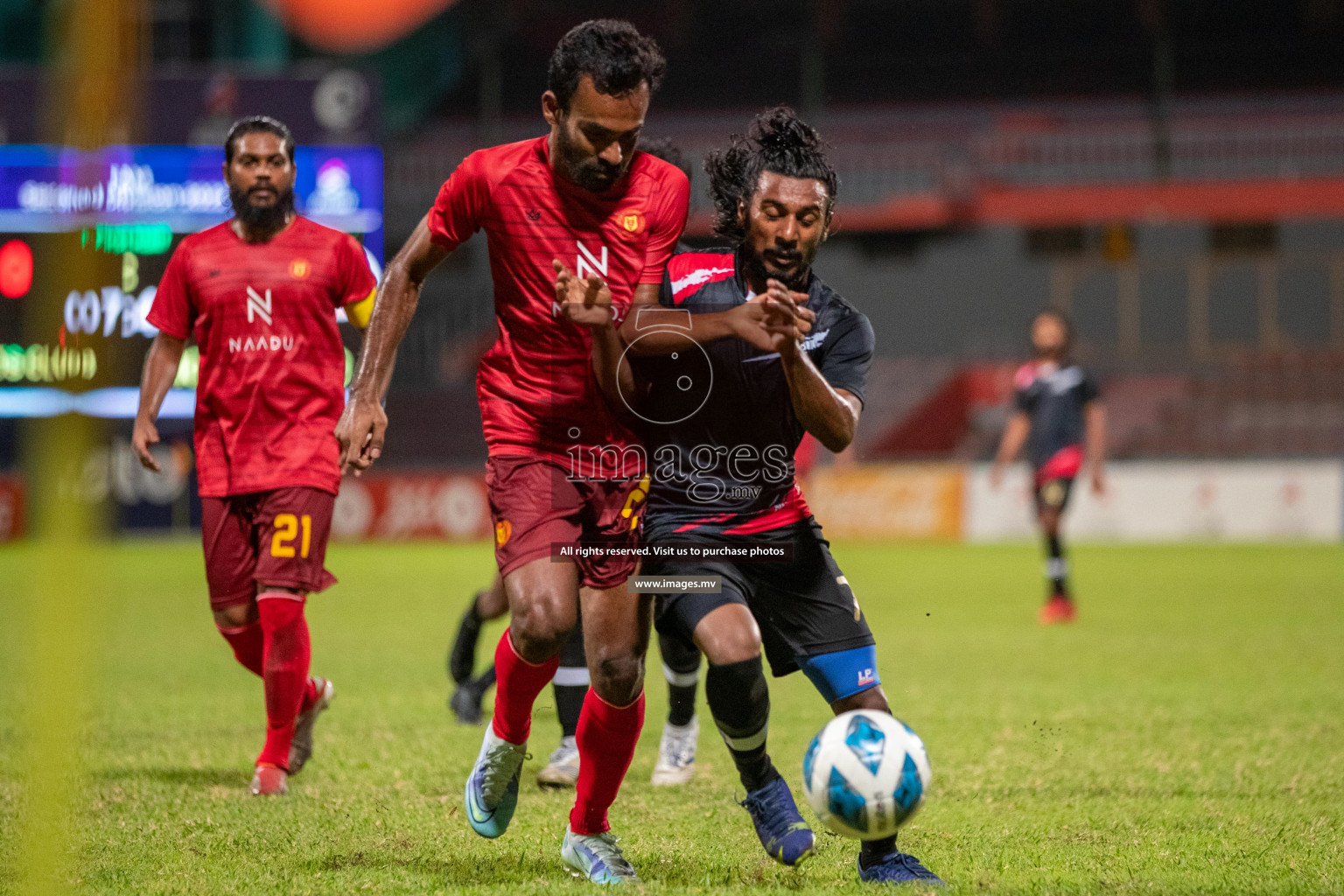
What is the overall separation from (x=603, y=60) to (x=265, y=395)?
1882mm

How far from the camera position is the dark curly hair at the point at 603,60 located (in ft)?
12.1

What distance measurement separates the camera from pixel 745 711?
12.0ft

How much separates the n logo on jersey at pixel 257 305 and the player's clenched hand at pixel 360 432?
4.21ft

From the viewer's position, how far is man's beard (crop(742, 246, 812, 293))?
369cm

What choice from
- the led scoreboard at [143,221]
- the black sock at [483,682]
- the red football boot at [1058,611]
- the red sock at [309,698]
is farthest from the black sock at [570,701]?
the red football boot at [1058,611]

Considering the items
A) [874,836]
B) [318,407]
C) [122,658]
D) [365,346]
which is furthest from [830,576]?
[122,658]

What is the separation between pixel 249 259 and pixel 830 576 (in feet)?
7.85

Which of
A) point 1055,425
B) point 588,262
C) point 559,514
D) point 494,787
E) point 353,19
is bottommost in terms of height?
point 494,787

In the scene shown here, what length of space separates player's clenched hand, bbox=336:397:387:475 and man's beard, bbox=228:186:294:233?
144cm

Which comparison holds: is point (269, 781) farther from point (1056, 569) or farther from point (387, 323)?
point (1056, 569)

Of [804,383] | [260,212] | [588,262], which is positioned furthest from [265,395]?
[804,383]

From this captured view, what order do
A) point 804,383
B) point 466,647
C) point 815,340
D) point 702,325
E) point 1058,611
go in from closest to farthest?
1. point 804,383
2. point 702,325
3. point 815,340
4. point 466,647
5. point 1058,611

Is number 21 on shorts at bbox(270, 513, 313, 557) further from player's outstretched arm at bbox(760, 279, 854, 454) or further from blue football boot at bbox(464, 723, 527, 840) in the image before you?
player's outstretched arm at bbox(760, 279, 854, 454)

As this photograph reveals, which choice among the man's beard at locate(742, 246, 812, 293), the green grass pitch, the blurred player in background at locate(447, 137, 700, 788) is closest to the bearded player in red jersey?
the green grass pitch
